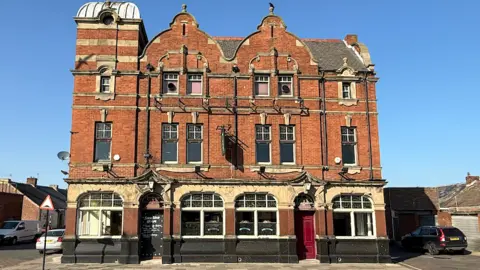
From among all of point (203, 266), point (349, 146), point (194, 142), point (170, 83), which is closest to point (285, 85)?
point (349, 146)

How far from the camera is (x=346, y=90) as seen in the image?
21.5 meters

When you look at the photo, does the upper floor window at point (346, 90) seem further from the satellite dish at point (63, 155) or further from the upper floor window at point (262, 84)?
the satellite dish at point (63, 155)

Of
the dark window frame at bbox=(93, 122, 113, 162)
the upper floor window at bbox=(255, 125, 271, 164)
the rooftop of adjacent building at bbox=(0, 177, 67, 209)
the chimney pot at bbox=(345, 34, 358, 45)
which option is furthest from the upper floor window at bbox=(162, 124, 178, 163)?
the rooftop of adjacent building at bbox=(0, 177, 67, 209)

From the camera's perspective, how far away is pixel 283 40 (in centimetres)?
2158

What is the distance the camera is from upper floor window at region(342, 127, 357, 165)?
2078 cm

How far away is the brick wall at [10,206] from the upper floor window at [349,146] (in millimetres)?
34743

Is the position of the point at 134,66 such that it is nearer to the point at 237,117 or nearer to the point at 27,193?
the point at 237,117

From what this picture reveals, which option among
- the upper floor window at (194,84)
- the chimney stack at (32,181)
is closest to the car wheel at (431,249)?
the upper floor window at (194,84)

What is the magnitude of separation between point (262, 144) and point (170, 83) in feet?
17.9

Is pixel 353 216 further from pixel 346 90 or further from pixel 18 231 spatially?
pixel 18 231

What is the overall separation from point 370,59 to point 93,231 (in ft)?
53.6

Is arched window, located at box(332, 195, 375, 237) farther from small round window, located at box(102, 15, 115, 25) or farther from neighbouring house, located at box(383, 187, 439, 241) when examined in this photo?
small round window, located at box(102, 15, 115, 25)

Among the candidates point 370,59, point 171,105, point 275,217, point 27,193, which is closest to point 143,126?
point 171,105

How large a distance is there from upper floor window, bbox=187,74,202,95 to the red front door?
7702mm
